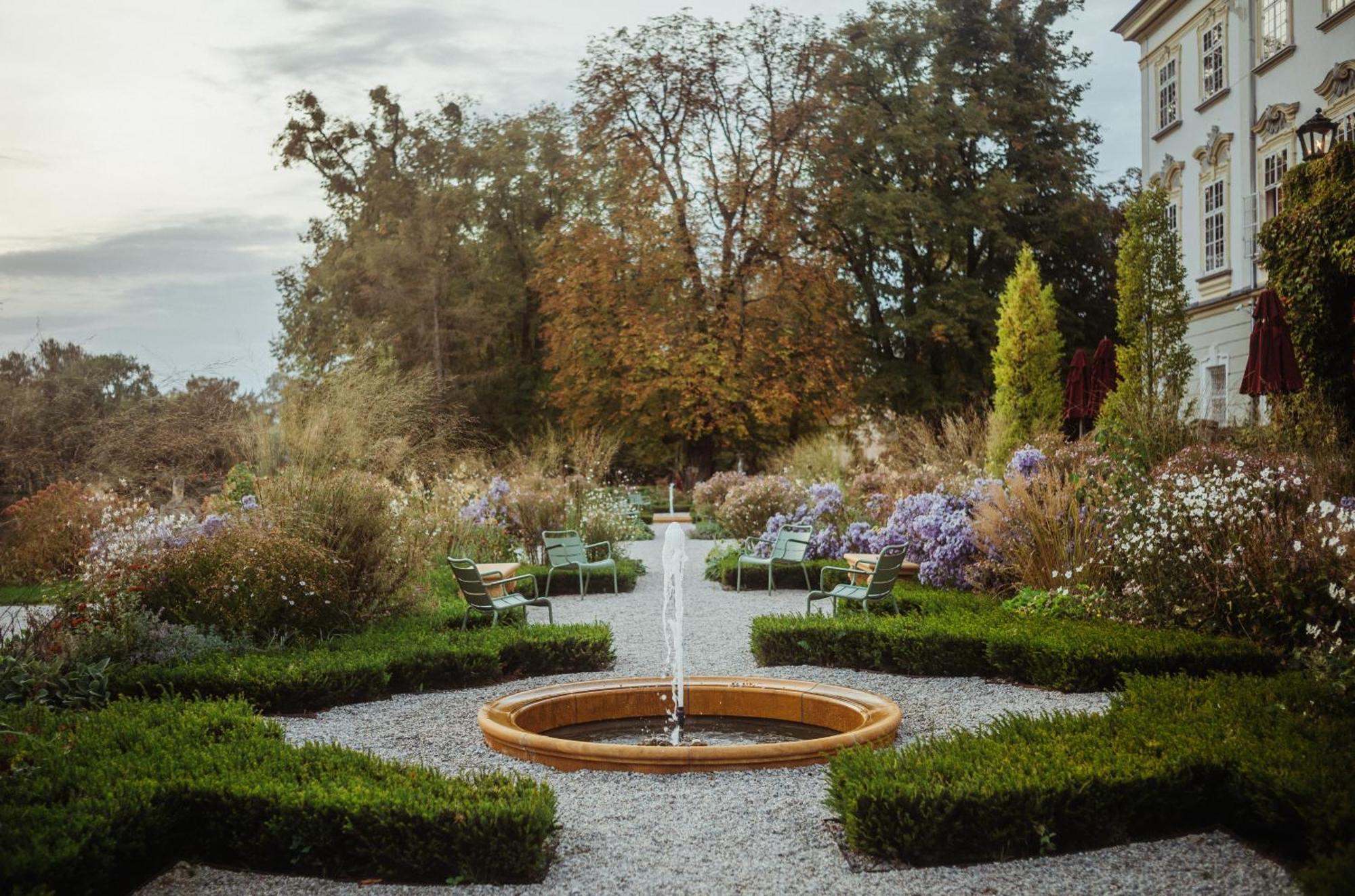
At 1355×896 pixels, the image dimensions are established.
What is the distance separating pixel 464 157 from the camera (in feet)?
93.9

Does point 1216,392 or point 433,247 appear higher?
point 433,247

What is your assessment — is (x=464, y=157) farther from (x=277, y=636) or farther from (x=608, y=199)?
(x=277, y=636)

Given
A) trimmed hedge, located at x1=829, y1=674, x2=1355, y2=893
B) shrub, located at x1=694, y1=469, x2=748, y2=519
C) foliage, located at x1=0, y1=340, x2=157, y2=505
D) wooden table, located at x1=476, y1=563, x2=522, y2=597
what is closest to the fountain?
trimmed hedge, located at x1=829, y1=674, x2=1355, y2=893

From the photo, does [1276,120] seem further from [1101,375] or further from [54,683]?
[54,683]

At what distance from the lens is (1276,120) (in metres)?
17.9

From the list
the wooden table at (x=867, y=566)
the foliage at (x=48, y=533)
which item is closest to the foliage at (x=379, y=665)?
the wooden table at (x=867, y=566)

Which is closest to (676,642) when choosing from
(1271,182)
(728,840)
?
(728,840)

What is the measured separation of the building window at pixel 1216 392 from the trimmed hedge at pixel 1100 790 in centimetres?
1633

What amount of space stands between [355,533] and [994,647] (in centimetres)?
484

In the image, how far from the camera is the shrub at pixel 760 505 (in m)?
16.1

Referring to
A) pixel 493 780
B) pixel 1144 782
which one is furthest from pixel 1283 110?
pixel 493 780

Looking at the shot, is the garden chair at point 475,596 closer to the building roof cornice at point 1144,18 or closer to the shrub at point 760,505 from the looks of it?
the shrub at point 760,505

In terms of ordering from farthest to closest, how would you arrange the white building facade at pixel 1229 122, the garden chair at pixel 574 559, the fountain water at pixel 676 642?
the white building facade at pixel 1229 122, the garden chair at pixel 574 559, the fountain water at pixel 676 642

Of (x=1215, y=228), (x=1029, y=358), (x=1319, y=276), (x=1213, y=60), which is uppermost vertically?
(x=1213, y=60)
